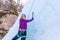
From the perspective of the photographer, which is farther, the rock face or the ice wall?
the rock face

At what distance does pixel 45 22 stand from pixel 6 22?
13.0ft

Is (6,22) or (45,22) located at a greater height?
(45,22)

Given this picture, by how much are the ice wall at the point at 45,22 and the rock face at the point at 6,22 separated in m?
3.30

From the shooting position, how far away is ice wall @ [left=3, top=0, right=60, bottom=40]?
3518mm

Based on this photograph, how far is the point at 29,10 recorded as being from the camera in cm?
417

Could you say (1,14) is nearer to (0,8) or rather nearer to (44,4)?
(0,8)

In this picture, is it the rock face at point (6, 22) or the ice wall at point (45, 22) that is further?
the rock face at point (6, 22)

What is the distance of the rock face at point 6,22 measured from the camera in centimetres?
722

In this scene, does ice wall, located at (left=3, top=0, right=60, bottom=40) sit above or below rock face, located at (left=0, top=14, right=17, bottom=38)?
above

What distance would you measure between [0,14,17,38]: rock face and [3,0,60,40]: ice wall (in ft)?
10.8

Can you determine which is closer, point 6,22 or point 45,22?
point 45,22

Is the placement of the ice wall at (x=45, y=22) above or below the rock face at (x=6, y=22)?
above

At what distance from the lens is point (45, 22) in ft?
12.0

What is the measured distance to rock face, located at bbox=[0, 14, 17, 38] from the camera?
284 inches
